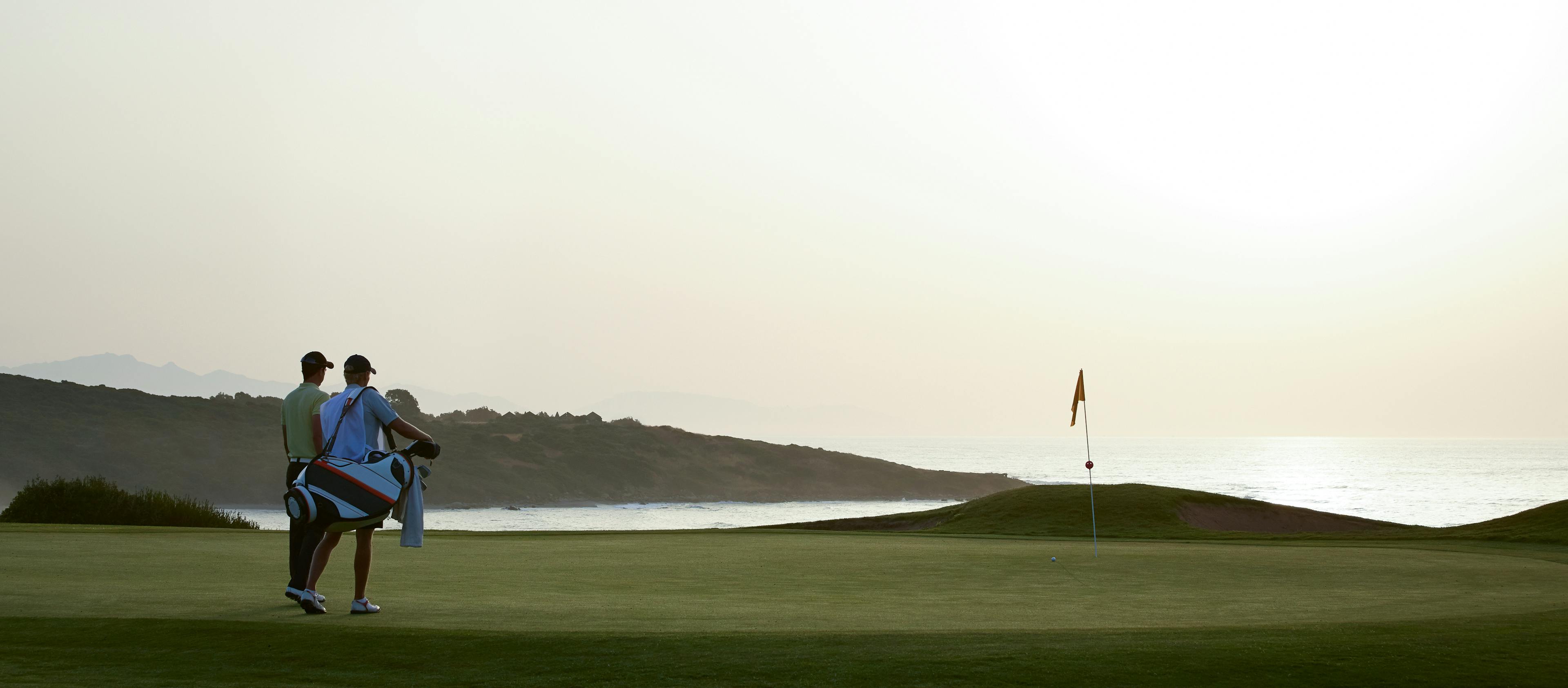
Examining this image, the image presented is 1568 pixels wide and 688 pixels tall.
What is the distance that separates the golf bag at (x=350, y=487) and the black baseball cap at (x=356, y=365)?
0.26 metres

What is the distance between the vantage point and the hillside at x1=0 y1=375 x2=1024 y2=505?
118250 millimetres

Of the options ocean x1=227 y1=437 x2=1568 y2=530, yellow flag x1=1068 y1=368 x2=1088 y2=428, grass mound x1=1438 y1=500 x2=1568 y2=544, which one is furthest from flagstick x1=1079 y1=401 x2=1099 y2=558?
ocean x1=227 y1=437 x2=1568 y2=530

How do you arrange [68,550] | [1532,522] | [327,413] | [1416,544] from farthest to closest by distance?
1. [1532,522]
2. [1416,544]
3. [68,550]
4. [327,413]

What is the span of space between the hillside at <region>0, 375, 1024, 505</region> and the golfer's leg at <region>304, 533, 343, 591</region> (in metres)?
123

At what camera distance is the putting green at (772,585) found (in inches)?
309

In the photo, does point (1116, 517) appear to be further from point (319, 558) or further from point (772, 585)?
point (319, 558)

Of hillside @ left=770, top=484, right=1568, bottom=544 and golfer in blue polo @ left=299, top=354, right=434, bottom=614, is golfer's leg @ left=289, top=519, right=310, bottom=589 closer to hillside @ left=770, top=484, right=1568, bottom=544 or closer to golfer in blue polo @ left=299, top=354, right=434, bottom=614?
golfer in blue polo @ left=299, top=354, right=434, bottom=614

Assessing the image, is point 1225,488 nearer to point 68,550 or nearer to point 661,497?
point 661,497

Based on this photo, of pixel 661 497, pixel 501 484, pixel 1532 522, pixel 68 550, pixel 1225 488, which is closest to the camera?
pixel 68 550

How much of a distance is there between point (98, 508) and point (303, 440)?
25055 millimetres

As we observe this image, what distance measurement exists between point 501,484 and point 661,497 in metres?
21.4

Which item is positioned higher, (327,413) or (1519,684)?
(327,413)

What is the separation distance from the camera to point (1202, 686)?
5441 mm

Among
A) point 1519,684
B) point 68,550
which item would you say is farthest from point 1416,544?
point 68,550
